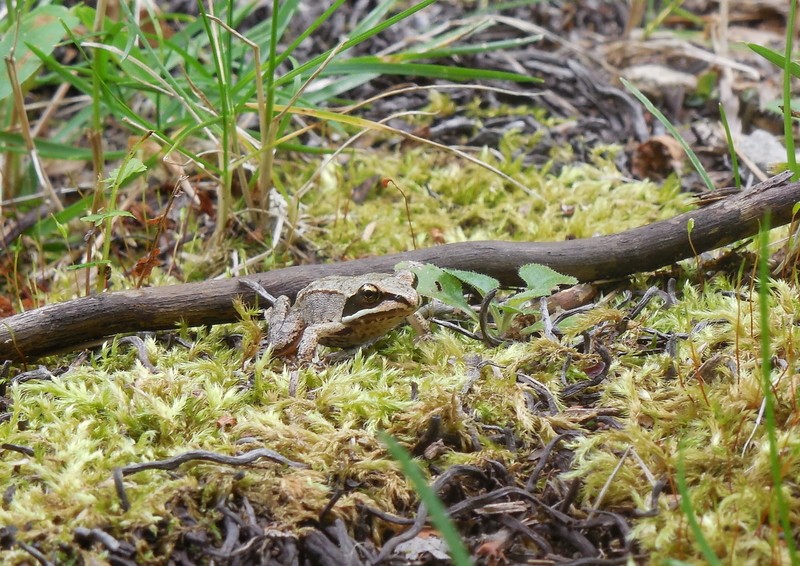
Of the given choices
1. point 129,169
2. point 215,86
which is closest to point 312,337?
point 129,169

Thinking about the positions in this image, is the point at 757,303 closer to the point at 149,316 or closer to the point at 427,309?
the point at 427,309

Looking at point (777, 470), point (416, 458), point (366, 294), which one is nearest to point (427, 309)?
point (366, 294)

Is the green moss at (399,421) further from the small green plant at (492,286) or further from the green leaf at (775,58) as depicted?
the green leaf at (775,58)

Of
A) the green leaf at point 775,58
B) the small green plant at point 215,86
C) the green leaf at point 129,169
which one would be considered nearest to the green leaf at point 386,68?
the small green plant at point 215,86

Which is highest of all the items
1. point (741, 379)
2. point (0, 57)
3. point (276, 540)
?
point (0, 57)

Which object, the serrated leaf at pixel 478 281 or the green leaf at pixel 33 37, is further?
the green leaf at pixel 33 37

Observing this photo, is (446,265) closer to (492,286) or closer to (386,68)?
(492,286)
